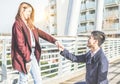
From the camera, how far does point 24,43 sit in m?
5.33

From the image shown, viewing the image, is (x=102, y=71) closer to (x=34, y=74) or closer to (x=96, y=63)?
(x=96, y=63)

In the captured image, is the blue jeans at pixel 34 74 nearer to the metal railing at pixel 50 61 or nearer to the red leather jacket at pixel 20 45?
the red leather jacket at pixel 20 45

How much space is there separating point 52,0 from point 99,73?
6969cm

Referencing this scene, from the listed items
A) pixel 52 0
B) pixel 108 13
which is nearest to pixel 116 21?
pixel 108 13

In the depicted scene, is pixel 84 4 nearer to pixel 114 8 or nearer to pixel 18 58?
pixel 114 8

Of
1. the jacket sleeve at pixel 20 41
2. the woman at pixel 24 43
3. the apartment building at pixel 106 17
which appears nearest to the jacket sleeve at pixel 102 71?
the woman at pixel 24 43

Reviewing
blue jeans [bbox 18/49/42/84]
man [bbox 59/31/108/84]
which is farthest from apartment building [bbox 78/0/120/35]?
man [bbox 59/31/108/84]

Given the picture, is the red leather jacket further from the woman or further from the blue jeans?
the blue jeans

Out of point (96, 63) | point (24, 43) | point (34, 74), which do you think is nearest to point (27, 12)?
point (24, 43)

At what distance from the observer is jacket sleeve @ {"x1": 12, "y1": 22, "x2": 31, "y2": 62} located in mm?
5238

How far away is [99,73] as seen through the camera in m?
4.02

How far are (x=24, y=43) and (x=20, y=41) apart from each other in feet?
0.32

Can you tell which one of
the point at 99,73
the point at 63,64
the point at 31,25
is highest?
the point at 31,25

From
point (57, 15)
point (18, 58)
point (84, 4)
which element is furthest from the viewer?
point (57, 15)
